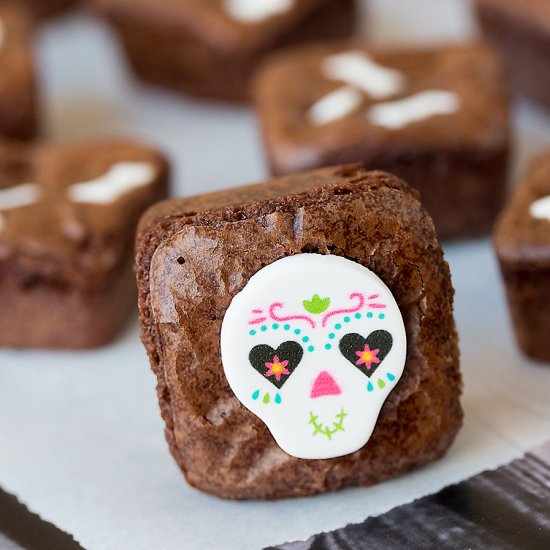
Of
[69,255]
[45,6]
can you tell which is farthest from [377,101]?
[45,6]

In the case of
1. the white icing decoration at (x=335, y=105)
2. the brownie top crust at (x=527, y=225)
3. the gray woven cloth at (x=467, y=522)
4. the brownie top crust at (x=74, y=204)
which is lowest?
the gray woven cloth at (x=467, y=522)

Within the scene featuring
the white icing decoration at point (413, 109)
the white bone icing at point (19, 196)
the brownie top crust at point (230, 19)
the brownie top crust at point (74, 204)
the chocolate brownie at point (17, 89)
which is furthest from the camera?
the brownie top crust at point (230, 19)

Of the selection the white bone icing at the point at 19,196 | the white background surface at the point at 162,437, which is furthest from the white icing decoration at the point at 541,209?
the white bone icing at the point at 19,196

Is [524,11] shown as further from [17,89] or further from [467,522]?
[467,522]

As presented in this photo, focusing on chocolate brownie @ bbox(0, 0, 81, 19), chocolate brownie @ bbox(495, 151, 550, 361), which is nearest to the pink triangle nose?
chocolate brownie @ bbox(495, 151, 550, 361)

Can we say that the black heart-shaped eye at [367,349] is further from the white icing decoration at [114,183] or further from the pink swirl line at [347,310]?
the white icing decoration at [114,183]

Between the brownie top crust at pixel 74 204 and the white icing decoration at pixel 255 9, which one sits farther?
the white icing decoration at pixel 255 9
